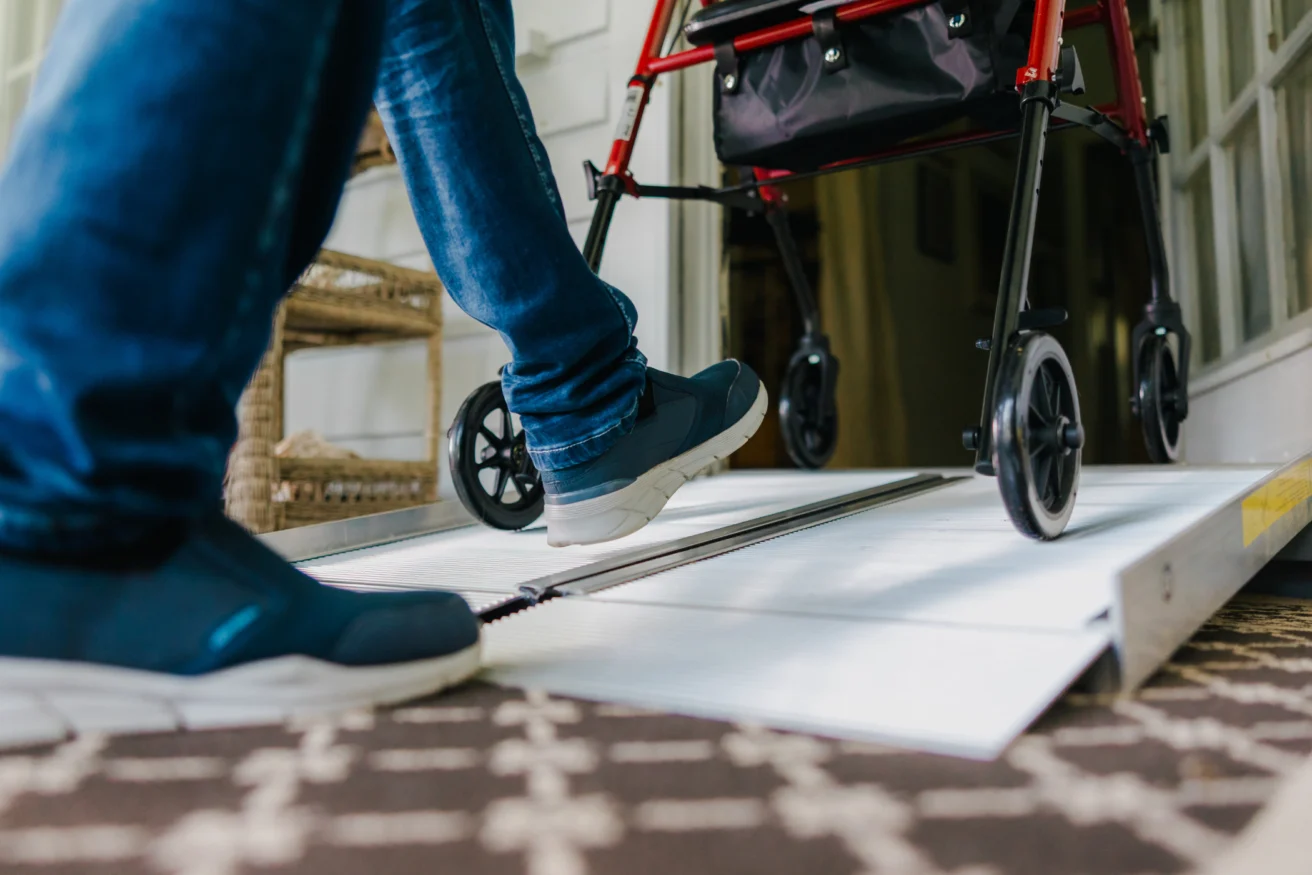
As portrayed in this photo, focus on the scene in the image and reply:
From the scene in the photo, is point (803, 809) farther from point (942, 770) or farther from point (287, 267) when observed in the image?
point (287, 267)

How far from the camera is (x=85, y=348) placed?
15.7 inches

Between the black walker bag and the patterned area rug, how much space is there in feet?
3.03

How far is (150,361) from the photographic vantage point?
0.41 metres

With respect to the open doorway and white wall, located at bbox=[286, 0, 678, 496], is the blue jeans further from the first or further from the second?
the open doorway

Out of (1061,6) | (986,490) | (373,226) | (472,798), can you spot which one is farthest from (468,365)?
(472,798)

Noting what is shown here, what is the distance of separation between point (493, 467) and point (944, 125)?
32.7 inches

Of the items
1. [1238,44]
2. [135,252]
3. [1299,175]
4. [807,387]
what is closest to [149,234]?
[135,252]

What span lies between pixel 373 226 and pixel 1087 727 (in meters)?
2.52

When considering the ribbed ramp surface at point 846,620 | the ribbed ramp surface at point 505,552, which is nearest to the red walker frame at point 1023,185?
the ribbed ramp surface at point 846,620

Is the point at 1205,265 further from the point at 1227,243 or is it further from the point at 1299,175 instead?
the point at 1299,175

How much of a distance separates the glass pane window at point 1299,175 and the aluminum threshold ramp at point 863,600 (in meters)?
0.70

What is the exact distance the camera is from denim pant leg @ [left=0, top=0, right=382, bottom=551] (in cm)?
40

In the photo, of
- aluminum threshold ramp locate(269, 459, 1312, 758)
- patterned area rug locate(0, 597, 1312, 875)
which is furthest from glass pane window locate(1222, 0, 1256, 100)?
patterned area rug locate(0, 597, 1312, 875)

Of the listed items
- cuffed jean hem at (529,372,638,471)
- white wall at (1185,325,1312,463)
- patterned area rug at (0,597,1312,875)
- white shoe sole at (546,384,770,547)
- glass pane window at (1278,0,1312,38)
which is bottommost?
patterned area rug at (0,597,1312,875)
